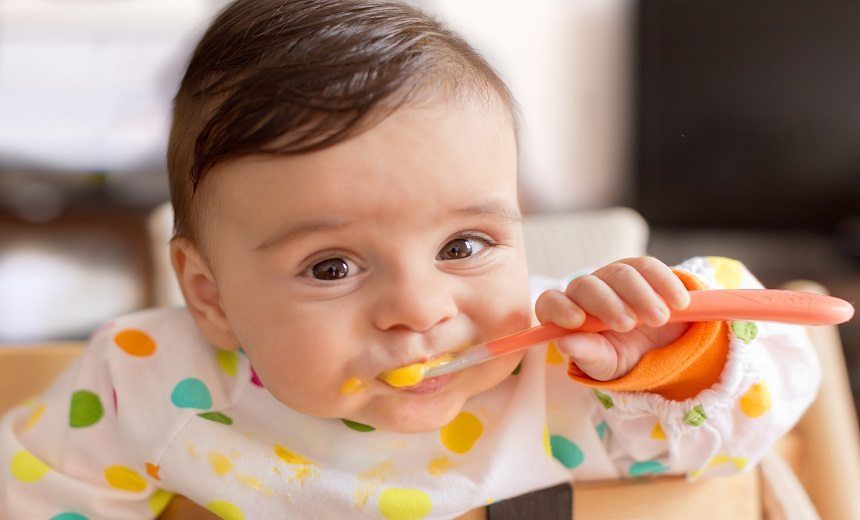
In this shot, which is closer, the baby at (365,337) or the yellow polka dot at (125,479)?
the baby at (365,337)

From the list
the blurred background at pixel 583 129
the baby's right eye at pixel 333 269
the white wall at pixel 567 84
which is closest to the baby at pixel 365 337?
the baby's right eye at pixel 333 269

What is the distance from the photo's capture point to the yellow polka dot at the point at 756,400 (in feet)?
1.90

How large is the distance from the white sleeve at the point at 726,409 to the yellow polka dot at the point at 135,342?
1.03 feet

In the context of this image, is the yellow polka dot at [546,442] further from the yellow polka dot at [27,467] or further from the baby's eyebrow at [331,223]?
the yellow polka dot at [27,467]

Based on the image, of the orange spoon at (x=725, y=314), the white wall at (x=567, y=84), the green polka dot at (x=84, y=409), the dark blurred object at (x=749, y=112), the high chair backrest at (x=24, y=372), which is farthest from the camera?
the white wall at (x=567, y=84)

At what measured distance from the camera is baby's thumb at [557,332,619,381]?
51 cm

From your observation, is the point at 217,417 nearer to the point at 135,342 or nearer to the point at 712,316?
the point at 135,342

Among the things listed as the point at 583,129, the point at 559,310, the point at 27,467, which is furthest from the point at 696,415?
the point at 583,129

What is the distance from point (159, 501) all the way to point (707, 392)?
362 mm

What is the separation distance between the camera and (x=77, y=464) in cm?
64

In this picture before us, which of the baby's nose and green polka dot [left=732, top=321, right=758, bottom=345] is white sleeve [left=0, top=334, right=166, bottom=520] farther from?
green polka dot [left=732, top=321, right=758, bottom=345]

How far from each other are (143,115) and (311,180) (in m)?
1.86

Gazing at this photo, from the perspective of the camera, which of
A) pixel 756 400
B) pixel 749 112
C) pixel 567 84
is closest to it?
pixel 756 400

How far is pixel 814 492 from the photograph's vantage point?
712 millimetres
